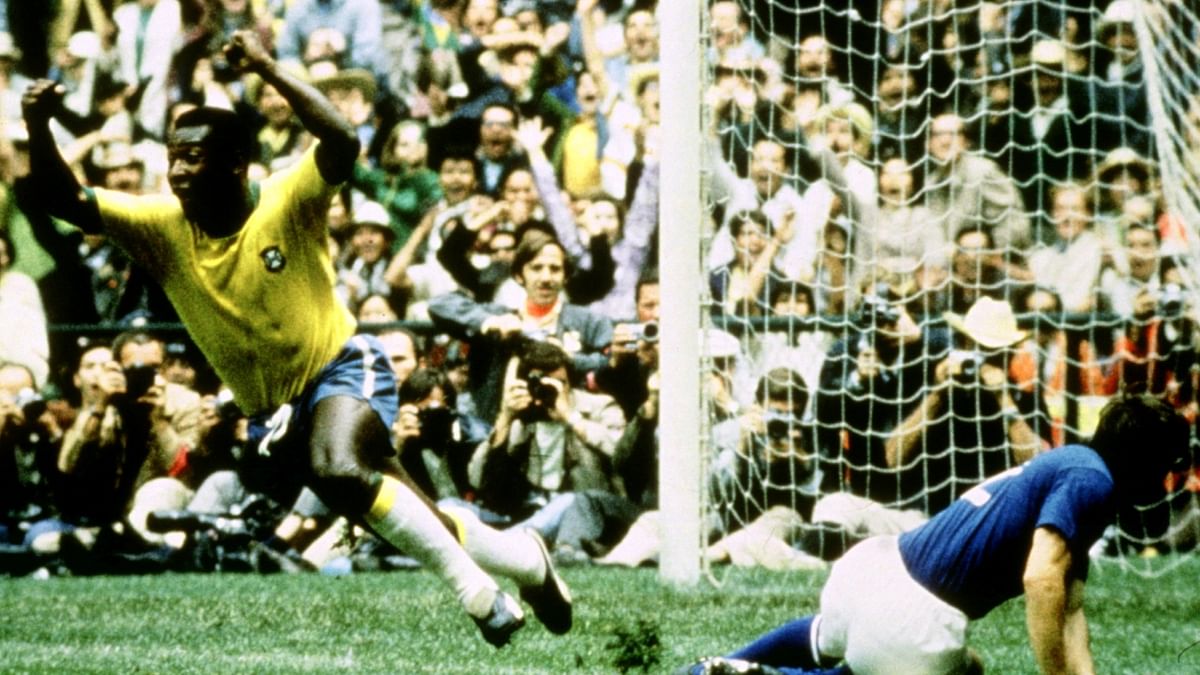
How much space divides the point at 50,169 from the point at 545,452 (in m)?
5.15

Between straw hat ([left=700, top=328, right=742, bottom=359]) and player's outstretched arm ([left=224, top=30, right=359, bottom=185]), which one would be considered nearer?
player's outstretched arm ([left=224, top=30, right=359, bottom=185])

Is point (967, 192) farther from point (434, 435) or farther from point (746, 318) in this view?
point (434, 435)

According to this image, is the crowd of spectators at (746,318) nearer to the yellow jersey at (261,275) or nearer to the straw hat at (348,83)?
the straw hat at (348,83)

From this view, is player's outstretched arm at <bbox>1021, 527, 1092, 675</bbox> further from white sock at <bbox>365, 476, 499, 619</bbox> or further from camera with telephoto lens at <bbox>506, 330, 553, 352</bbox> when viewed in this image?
camera with telephoto lens at <bbox>506, 330, 553, 352</bbox>

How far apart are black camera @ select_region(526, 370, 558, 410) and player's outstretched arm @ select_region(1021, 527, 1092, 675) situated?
6.56 meters

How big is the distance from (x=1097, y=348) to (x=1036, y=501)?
6.58 metres

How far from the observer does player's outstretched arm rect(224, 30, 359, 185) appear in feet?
20.7

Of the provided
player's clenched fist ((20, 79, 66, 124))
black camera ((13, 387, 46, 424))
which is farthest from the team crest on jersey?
black camera ((13, 387, 46, 424))

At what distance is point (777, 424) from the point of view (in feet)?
37.5

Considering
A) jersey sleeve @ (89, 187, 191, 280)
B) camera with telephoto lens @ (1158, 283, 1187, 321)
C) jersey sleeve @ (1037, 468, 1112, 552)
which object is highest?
jersey sleeve @ (89, 187, 191, 280)

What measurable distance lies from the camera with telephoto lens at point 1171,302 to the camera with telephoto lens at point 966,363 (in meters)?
1.03

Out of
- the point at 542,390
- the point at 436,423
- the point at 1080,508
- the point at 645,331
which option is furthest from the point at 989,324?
the point at 1080,508

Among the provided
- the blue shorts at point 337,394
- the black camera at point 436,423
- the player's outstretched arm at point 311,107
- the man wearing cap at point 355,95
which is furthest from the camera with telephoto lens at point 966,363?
the player's outstretched arm at point 311,107

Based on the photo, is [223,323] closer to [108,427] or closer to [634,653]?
[634,653]
